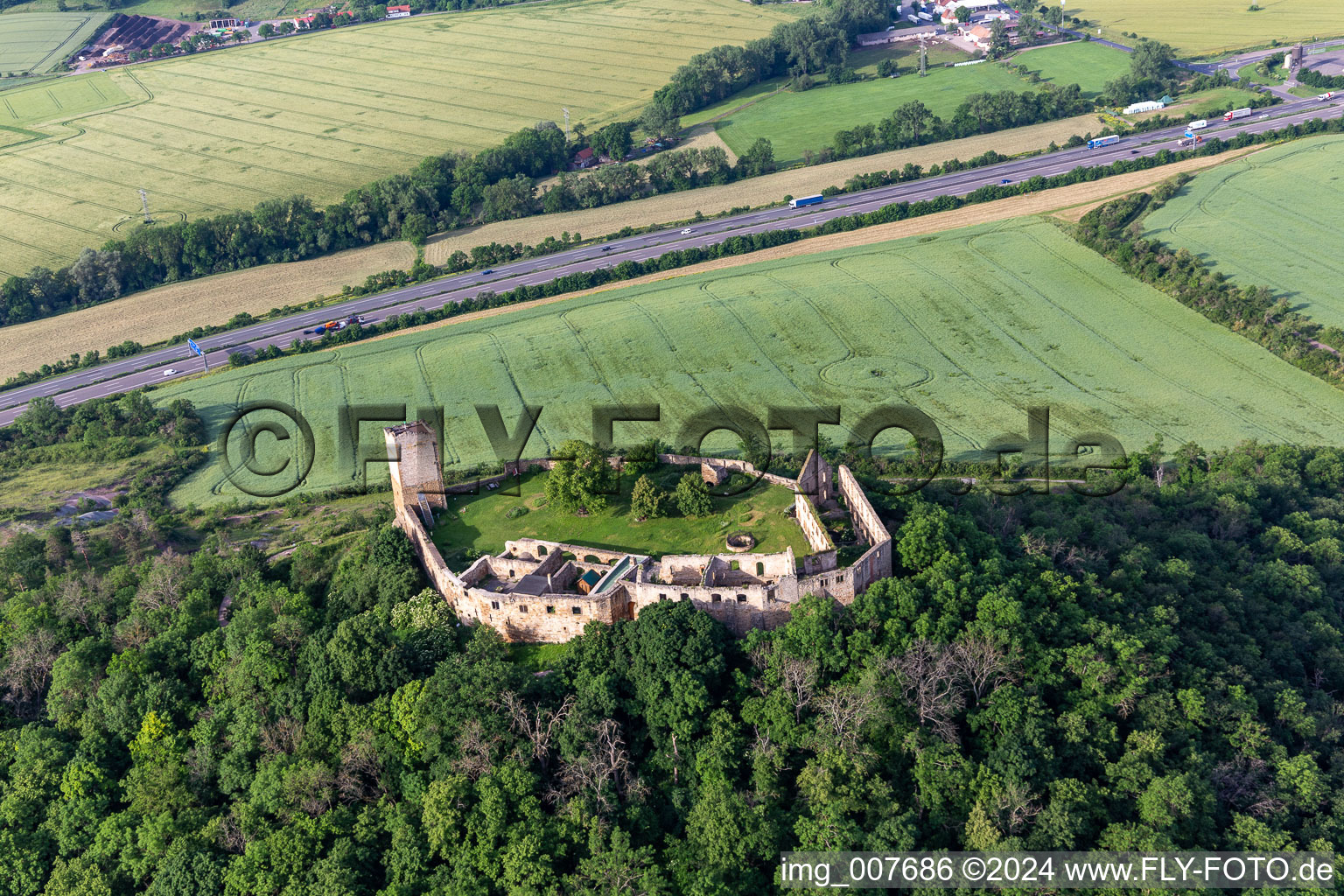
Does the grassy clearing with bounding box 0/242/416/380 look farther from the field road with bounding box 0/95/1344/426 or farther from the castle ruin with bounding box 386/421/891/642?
the castle ruin with bounding box 386/421/891/642

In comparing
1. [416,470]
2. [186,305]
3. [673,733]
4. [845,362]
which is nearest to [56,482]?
[186,305]

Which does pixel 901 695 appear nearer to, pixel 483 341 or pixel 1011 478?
pixel 1011 478

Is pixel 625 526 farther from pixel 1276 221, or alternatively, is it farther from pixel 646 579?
pixel 1276 221

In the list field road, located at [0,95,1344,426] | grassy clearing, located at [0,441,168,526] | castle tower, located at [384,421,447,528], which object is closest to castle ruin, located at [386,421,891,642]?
castle tower, located at [384,421,447,528]

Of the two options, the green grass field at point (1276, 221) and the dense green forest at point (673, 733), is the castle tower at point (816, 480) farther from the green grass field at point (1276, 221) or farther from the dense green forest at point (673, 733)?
the green grass field at point (1276, 221)

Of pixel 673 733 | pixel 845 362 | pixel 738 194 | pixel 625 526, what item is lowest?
pixel 845 362
